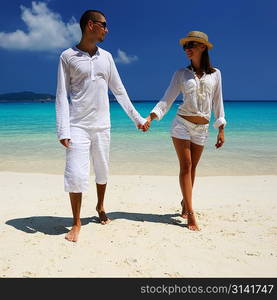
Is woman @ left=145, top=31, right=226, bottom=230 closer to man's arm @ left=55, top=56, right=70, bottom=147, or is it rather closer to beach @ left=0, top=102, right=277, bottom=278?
beach @ left=0, top=102, right=277, bottom=278

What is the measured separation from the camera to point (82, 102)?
4184mm

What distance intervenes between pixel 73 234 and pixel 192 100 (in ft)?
6.71

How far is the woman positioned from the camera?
175 inches

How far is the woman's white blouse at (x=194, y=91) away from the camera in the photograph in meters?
4.44

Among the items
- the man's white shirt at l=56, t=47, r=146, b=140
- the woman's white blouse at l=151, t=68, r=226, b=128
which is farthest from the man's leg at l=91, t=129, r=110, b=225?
the woman's white blouse at l=151, t=68, r=226, b=128

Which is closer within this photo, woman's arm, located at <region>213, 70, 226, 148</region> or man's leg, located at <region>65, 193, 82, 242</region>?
man's leg, located at <region>65, 193, 82, 242</region>

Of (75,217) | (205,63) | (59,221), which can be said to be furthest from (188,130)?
(59,221)

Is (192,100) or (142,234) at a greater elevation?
(192,100)

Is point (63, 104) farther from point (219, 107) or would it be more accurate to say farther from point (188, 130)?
point (219, 107)

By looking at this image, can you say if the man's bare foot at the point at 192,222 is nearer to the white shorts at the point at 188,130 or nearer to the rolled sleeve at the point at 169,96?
the white shorts at the point at 188,130

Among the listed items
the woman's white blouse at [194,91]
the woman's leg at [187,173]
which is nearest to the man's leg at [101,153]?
the woman's white blouse at [194,91]

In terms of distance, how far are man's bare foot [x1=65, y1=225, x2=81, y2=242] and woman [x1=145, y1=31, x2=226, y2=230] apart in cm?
133
